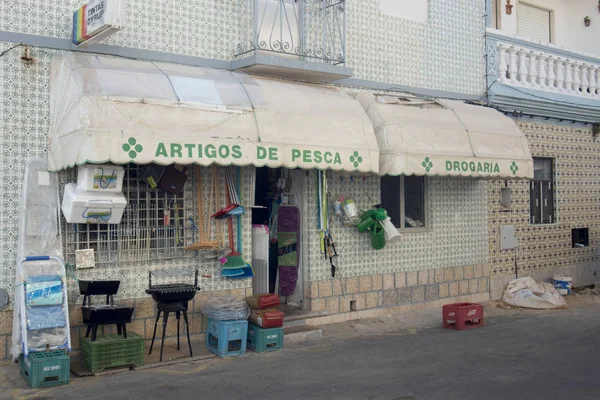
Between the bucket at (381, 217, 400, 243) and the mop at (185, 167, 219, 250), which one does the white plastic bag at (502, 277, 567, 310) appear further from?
the mop at (185, 167, 219, 250)

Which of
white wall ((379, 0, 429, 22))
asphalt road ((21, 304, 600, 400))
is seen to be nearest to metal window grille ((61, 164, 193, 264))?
asphalt road ((21, 304, 600, 400))

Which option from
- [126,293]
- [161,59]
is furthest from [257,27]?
[126,293]

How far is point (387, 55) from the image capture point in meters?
11.1

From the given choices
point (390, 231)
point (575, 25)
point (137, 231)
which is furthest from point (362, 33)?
point (575, 25)

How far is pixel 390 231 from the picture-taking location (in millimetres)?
10258

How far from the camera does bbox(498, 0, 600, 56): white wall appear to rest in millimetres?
15555

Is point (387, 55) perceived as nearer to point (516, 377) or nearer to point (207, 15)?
point (207, 15)

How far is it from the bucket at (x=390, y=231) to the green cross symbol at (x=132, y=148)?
4.58 metres

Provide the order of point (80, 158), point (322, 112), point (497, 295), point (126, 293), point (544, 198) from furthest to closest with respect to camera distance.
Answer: point (544, 198), point (497, 295), point (322, 112), point (126, 293), point (80, 158)

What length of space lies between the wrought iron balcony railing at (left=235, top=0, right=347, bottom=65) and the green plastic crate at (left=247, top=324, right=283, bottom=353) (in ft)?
12.7

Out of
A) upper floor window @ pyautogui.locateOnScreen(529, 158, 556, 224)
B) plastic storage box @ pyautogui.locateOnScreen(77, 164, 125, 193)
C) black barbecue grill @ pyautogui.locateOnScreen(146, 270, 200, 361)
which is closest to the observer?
plastic storage box @ pyautogui.locateOnScreen(77, 164, 125, 193)

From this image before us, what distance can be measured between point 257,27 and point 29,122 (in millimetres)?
3420

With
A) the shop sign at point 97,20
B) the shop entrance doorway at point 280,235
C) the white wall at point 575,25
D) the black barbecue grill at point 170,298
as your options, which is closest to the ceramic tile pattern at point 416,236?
the shop entrance doorway at point 280,235

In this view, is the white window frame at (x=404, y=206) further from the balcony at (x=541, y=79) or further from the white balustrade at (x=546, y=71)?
the white balustrade at (x=546, y=71)
